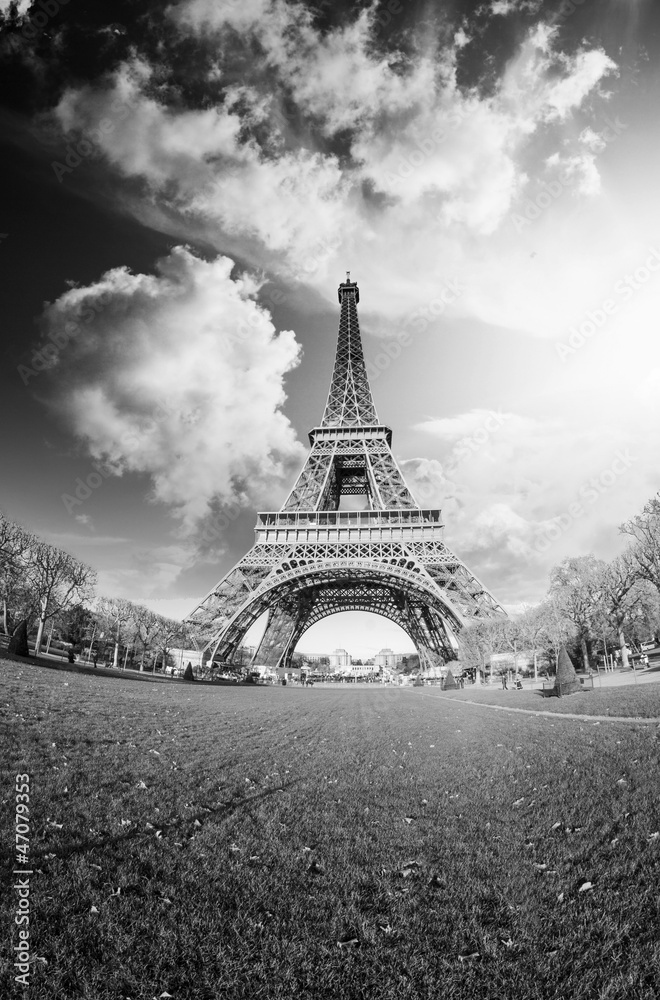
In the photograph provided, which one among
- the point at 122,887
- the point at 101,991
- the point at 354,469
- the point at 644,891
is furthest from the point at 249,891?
the point at 354,469

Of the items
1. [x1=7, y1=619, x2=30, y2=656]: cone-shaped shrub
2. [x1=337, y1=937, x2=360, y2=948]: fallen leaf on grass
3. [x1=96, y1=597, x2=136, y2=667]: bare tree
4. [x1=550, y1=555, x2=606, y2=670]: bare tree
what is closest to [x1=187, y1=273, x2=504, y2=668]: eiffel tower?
[x1=550, y1=555, x2=606, y2=670]: bare tree

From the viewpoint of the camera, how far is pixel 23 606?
172ft

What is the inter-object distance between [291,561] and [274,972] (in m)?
48.3

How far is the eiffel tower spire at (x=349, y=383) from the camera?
63.3 metres

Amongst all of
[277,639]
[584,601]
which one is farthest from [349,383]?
[584,601]

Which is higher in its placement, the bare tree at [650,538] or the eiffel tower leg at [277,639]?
the bare tree at [650,538]

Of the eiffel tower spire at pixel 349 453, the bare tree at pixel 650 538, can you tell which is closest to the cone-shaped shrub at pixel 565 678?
the bare tree at pixel 650 538

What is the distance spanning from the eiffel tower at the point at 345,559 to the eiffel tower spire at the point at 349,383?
166 millimetres

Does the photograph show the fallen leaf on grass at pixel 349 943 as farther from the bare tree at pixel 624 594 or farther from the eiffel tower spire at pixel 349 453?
the eiffel tower spire at pixel 349 453

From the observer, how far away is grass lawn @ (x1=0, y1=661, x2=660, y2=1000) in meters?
2.87

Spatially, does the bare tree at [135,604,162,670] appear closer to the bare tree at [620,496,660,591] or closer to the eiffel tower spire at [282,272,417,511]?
the eiffel tower spire at [282,272,417,511]

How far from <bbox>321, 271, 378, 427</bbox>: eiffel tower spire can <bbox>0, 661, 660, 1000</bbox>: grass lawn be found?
55861mm

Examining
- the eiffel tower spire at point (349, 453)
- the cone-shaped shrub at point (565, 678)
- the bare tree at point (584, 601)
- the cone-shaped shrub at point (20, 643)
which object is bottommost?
the cone-shaped shrub at point (565, 678)

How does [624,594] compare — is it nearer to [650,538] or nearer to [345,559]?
[650,538]
